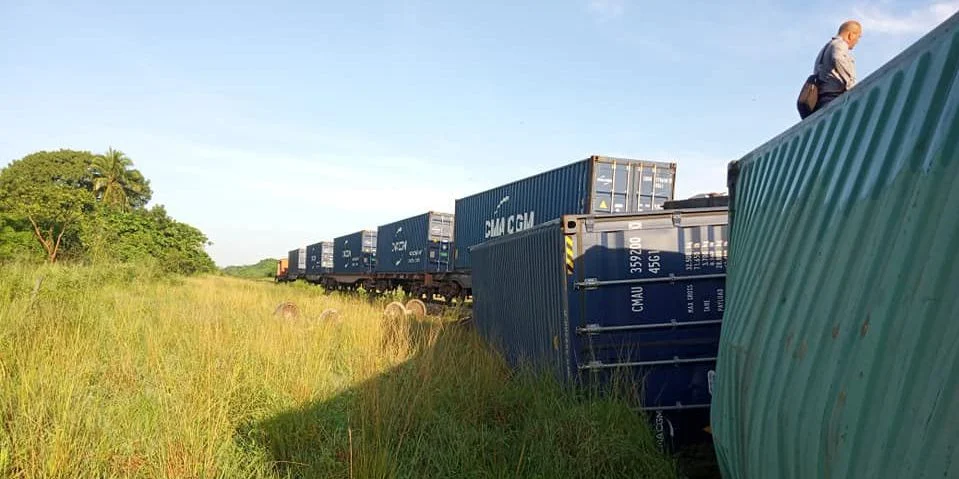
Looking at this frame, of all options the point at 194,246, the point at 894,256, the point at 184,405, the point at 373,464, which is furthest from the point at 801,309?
the point at 194,246

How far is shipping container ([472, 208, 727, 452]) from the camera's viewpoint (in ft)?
19.0

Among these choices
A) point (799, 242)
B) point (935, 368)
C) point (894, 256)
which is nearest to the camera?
point (935, 368)

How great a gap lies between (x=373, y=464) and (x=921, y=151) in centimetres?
370

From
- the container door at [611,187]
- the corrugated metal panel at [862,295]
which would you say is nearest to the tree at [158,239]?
the container door at [611,187]

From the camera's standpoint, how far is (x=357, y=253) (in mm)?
31953

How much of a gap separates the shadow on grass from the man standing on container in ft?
11.7

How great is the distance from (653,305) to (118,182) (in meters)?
59.1

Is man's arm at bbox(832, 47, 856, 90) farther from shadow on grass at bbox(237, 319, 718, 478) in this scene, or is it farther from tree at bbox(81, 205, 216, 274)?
tree at bbox(81, 205, 216, 274)

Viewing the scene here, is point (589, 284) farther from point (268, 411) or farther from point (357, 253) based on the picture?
point (357, 253)

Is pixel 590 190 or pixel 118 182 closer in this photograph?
pixel 590 190

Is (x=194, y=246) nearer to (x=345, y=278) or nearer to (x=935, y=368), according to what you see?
(x=345, y=278)

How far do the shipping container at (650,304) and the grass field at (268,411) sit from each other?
0.59 m

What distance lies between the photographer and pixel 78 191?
845 inches

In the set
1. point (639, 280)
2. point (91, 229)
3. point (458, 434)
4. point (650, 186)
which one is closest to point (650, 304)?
point (639, 280)
